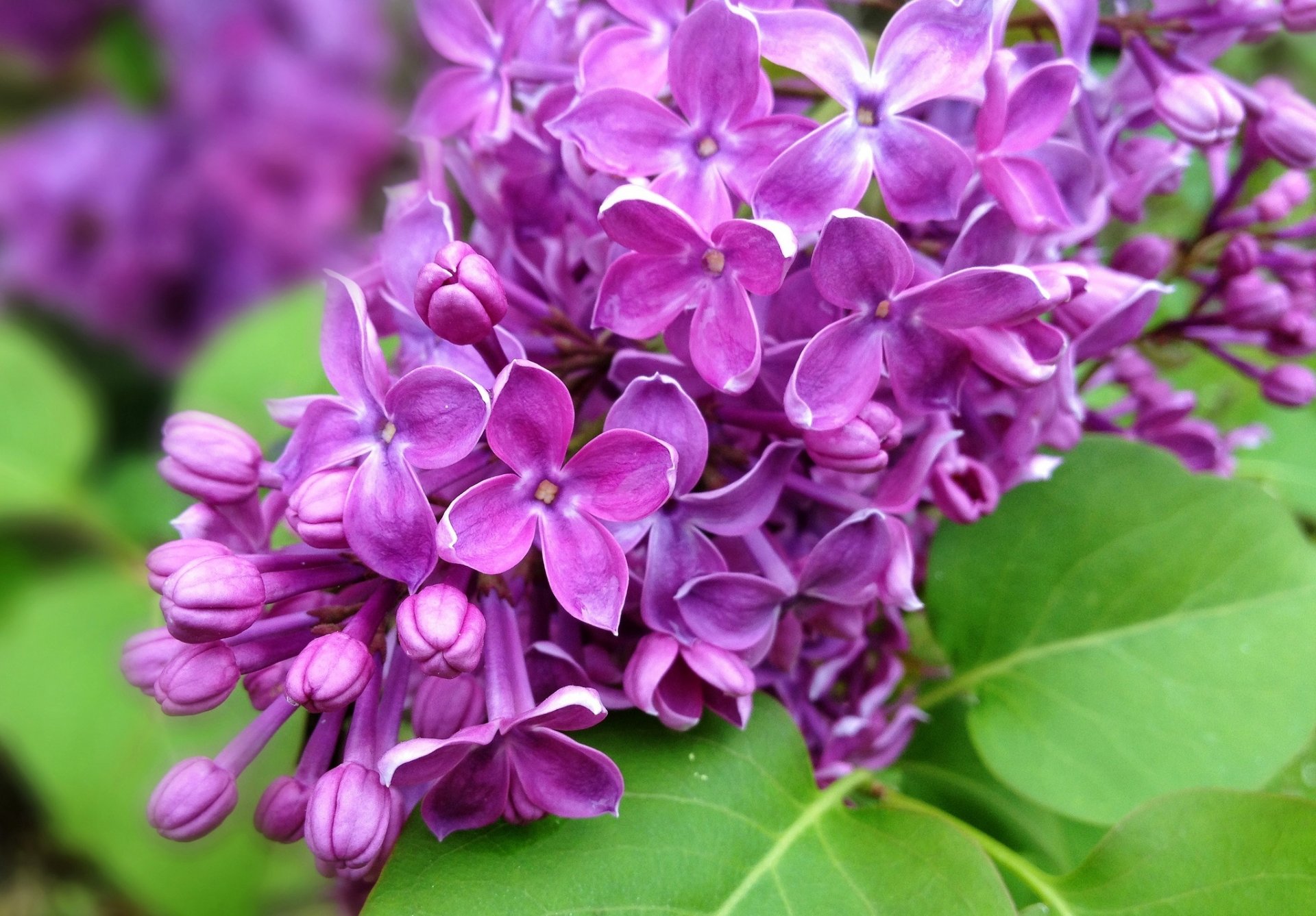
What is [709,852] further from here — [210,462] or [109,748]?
[109,748]

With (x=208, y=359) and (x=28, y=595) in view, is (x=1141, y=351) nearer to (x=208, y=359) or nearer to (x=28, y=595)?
(x=208, y=359)

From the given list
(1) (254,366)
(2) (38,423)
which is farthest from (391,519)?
(2) (38,423)

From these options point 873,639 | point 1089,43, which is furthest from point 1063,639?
point 1089,43

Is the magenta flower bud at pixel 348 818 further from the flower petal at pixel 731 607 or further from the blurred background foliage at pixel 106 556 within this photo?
the blurred background foliage at pixel 106 556

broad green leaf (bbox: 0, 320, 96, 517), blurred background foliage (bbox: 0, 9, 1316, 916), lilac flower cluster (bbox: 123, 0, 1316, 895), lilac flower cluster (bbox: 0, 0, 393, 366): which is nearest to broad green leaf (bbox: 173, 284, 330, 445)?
blurred background foliage (bbox: 0, 9, 1316, 916)

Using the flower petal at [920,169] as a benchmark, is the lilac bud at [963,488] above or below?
below

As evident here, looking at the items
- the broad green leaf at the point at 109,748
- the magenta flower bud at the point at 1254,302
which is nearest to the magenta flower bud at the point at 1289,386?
the magenta flower bud at the point at 1254,302
